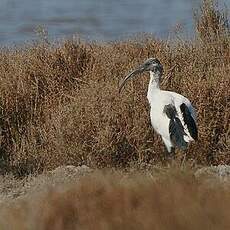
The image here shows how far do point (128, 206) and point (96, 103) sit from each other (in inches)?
202

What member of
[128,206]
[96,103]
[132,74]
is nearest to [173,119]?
[132,74]

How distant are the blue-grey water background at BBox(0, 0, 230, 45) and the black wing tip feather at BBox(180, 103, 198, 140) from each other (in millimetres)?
7784

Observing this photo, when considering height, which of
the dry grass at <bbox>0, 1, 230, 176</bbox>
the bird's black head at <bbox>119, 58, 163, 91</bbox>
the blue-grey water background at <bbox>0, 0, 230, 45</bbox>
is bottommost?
the blue-grey water background at <bbox>0, 0, 230, 45</bbox>

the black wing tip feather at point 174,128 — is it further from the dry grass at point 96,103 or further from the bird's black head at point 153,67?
the bird's black head at point 153,67

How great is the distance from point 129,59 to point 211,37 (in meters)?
1.51

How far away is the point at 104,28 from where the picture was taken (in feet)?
61.6

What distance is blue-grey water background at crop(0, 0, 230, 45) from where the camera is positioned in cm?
1797

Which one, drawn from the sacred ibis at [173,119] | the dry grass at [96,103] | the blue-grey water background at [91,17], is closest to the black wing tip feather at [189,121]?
the sacred ibis at [173,119]

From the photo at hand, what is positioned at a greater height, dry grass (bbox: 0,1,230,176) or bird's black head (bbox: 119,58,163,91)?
bird's black head (bbox: 119,58,163,91)

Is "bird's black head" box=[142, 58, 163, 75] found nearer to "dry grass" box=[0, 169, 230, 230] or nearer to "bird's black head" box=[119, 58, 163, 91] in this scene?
"bird's black head" box=[119, 58, 163, 91]

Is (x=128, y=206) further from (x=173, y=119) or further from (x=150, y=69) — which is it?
(x=150, y=69)

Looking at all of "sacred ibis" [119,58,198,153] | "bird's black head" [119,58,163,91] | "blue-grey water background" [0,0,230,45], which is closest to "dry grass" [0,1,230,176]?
"bird's black head" [119,58,163,91]

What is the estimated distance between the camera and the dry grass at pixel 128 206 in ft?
15.5

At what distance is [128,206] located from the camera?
4.89m
